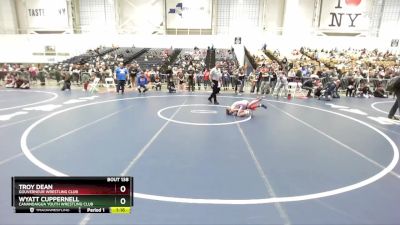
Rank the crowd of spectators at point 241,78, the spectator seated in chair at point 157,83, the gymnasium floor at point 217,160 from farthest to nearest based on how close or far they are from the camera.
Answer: the spectator seated in chair at point 157,83
the crowd of spectators at point 241,78
the gymnasium floor at point 217,160

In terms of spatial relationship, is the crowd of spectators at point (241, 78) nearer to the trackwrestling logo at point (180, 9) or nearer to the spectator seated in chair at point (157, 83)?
the spectator seated in chair at point (157, 83)

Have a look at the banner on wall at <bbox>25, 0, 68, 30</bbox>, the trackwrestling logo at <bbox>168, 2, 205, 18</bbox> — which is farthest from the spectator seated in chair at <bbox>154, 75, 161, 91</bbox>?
the banner on wall at <bbox>25, 0, 68, 30</bbox>

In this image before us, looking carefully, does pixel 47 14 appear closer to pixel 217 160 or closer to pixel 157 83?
pixel 157 83

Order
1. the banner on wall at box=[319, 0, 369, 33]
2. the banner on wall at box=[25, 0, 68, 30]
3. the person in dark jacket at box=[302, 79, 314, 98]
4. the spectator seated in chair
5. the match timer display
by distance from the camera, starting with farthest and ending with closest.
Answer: the banner on wall at box=[25, 0, 68, 30]
the banner on wall at box=[319, 0, 369, 33]
the spectator seated in chair
the person in dark jacket at box=[302, 79, 314, 98]
the match timer display

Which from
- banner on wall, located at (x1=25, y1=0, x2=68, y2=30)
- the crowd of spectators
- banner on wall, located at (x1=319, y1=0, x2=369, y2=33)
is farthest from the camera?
banner on wall, located at (x1=25, y1=0, x2=68, y2=30)

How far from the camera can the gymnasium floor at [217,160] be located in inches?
148

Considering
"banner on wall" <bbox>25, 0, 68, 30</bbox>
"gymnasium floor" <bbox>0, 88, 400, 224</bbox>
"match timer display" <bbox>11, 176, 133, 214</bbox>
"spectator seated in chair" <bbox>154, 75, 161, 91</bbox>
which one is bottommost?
"gymnasium floor" <bbox>0, 88, 400, 224</bbox>

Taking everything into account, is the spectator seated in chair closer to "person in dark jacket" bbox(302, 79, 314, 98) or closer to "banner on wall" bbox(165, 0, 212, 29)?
"person in dark jacket" bbox(302, 79, 314, 98)

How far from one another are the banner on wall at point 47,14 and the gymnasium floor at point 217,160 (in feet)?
83.9

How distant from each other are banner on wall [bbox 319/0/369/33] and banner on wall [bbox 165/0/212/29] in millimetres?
12777

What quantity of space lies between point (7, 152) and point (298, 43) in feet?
89.1

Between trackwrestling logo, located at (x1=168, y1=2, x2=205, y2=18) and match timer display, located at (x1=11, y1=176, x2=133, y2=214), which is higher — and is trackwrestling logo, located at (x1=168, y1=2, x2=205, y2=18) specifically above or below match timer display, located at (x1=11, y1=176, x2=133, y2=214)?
above

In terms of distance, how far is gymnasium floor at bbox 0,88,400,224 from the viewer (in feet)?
12.4

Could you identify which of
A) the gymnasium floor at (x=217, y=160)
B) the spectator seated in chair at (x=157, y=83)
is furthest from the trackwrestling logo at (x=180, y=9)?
the gymnasium floor at (x=217, y=160)
